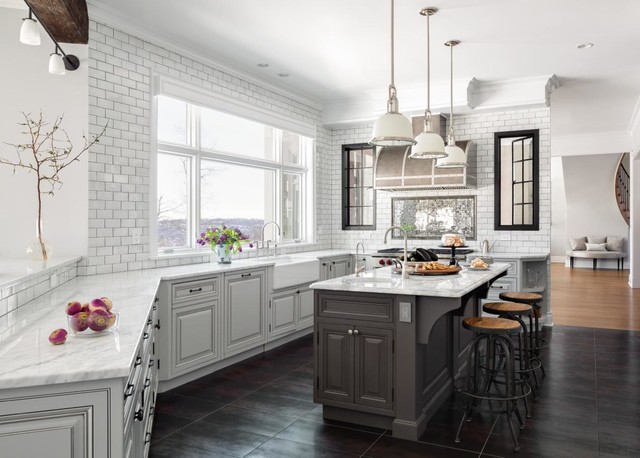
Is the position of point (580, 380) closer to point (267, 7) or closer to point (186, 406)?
point (186, 406)

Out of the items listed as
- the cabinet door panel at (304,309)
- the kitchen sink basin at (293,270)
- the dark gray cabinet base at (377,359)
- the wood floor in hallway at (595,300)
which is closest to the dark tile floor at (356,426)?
the dark gray cabinet base at (377,359)

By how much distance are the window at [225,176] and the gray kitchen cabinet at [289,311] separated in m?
1.01

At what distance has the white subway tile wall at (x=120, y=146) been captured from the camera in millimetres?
4320

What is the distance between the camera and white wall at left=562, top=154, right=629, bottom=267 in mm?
14703

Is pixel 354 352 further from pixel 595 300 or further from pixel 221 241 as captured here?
pixel 595 300

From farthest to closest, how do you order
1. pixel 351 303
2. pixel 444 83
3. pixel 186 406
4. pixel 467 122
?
pixel 467 122, pixel 444 83, pixel 186 406, pixel 351 303

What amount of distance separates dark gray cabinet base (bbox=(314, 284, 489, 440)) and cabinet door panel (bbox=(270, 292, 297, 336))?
2007mm

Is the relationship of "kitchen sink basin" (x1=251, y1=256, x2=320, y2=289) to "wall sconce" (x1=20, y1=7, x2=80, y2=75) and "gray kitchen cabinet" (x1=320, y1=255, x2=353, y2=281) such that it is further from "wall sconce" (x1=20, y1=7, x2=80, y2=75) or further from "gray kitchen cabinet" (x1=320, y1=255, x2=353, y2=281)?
"wall sconce" (x1=20, y1=7, x2=80, y2=75)

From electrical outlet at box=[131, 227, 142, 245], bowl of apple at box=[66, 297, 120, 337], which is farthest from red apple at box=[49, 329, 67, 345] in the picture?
electrical outlet at box=[131, 227, 142, 245]

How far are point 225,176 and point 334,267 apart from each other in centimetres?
207

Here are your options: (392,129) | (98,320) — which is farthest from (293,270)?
(98,320)

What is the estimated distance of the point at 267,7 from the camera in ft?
14.5

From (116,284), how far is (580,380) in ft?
13.2

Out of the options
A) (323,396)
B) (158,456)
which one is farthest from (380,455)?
(158,456)
